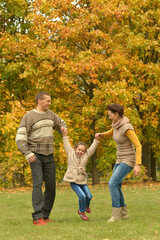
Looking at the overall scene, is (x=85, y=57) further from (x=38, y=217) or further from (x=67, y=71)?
(x=38, y=217)

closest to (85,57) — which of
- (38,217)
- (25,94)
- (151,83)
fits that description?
(151,83)

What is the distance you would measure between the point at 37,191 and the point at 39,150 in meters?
0.69

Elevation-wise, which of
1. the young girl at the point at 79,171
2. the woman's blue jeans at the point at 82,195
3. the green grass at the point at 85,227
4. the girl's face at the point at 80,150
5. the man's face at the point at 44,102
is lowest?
the green grass at the point at 85,227

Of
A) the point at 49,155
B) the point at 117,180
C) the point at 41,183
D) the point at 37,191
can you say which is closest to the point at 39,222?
the point at 37,191

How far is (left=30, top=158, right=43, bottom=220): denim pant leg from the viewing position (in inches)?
263

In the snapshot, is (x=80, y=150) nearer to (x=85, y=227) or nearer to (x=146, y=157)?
(x=85, y=227)

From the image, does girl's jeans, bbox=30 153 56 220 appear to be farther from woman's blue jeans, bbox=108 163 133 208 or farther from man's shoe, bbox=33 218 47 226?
woman's blue jeans, bbox=108 163 133 208

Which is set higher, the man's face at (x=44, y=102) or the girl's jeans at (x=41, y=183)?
the man's face at (x=44, y=102)

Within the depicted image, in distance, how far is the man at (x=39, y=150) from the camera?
6692mm

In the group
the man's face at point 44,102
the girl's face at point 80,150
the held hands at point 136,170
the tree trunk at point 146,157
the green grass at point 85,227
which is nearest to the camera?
the green grass at point 85,227

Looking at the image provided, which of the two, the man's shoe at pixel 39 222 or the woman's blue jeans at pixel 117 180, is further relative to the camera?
the woman's blue jeans at pixel 117 180

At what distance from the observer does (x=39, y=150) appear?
6.89 m

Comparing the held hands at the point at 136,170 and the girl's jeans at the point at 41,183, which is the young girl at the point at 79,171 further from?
the held hands at the point at 136,170

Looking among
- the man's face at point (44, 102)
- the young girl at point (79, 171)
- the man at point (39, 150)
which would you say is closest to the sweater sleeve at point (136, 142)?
the young girl at point (79, 171)
